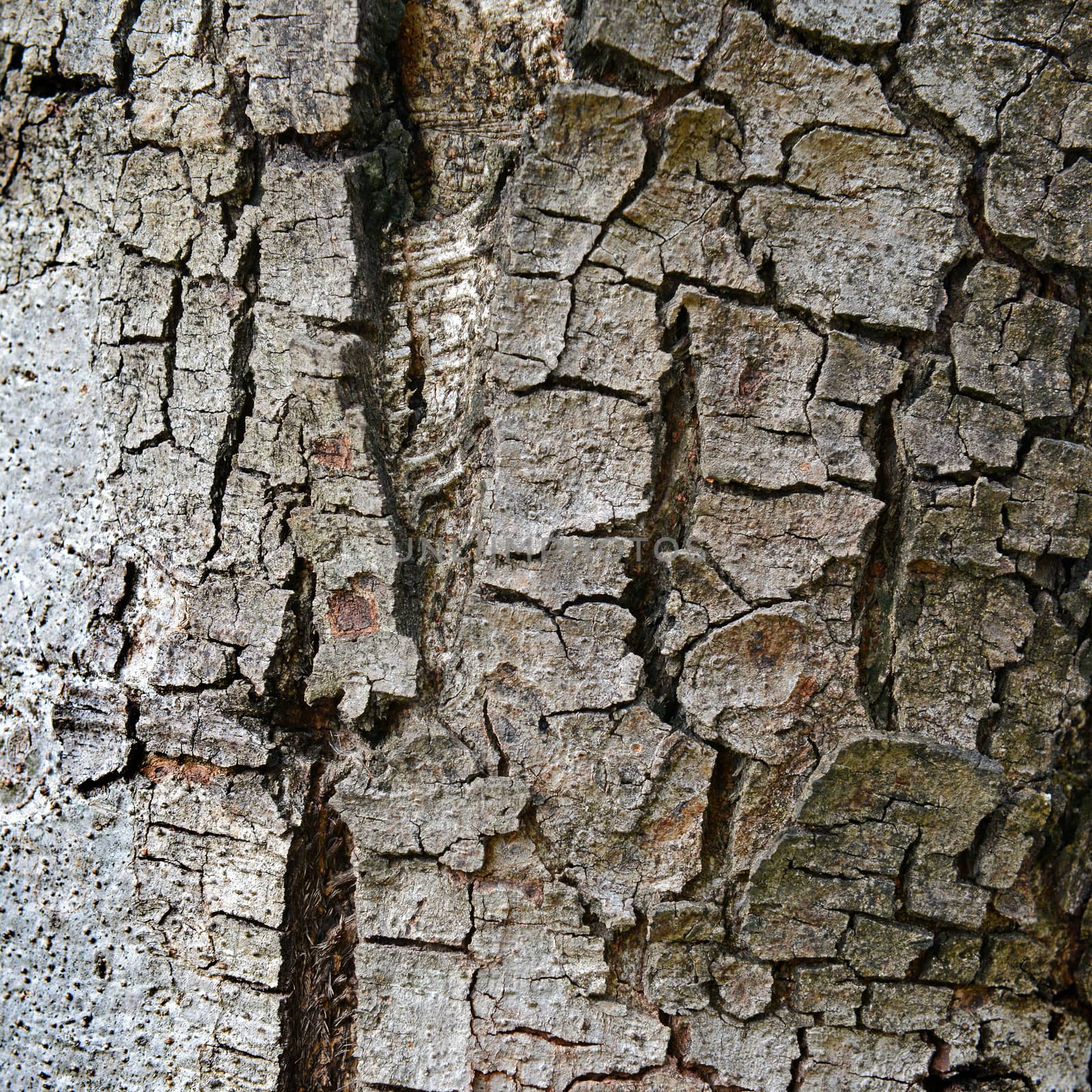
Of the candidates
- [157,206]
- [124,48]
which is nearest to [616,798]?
[157,206]

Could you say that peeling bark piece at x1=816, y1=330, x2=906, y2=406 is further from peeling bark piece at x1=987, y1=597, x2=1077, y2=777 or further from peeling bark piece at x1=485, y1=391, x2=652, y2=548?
peeling bark piece at x1=987, y1=597, x2=1077, y2=777

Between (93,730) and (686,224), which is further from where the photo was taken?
(93,730)

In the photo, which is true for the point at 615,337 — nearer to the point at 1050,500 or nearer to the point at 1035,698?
the point at 1050,500

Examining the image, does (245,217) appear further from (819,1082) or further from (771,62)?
(819,1082)

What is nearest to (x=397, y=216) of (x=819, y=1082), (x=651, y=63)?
(x=651, y=63)

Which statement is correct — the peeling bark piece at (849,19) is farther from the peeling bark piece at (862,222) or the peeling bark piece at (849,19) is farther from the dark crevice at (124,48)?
the dark crevice at (124,48)

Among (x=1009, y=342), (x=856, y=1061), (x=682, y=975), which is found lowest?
(x=856, y=1061)

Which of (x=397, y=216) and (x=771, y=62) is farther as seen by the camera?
(x=397, y=216)
